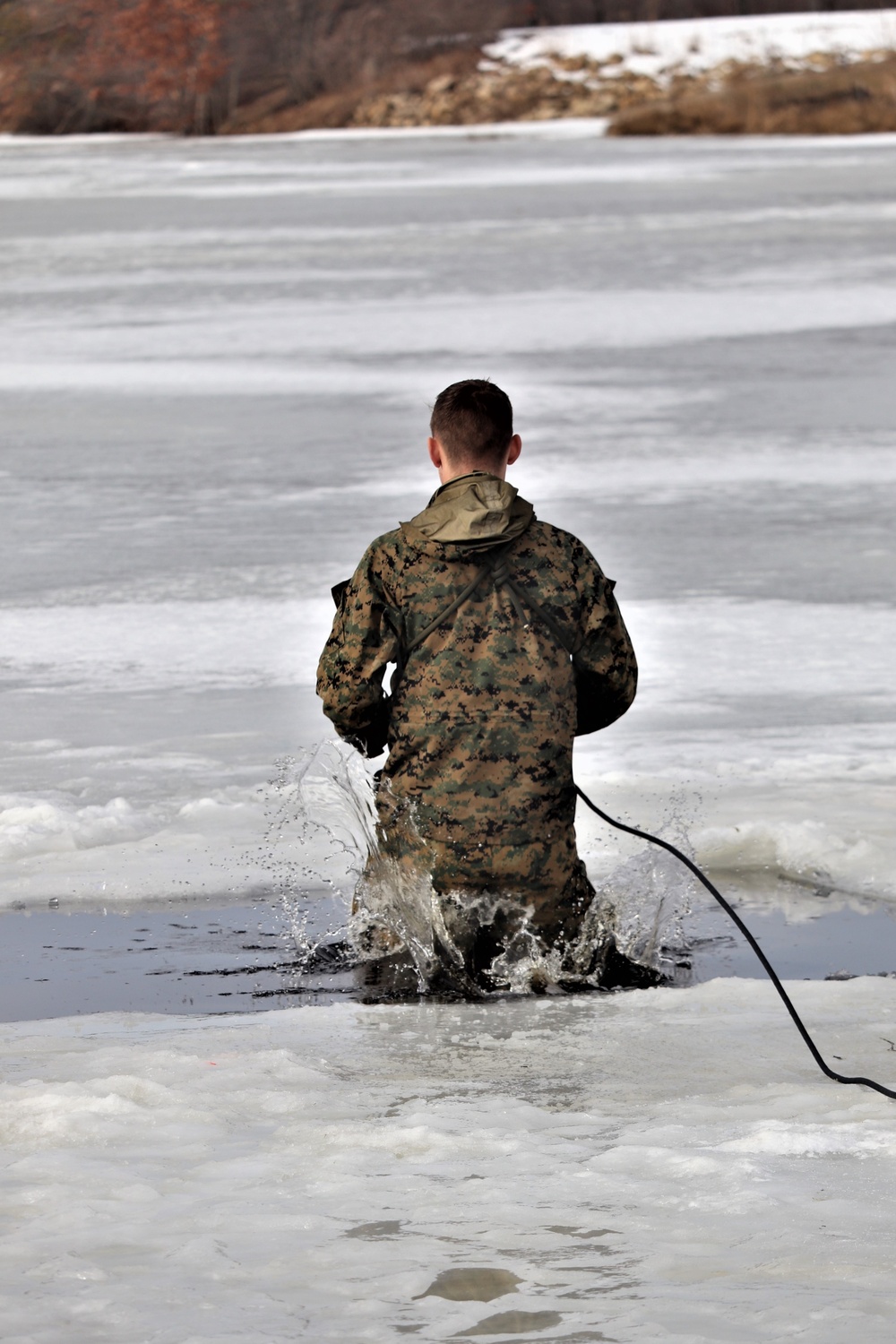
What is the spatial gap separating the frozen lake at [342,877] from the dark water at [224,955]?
0.08 ft

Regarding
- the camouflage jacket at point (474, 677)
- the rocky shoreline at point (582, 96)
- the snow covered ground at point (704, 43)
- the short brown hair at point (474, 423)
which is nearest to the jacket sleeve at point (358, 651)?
the camouflage jacket at point (474, 677)

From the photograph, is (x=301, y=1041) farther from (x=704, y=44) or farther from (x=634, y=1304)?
(x=704, y=44)

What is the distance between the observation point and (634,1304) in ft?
8.09

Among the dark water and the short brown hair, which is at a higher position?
the short brown hair

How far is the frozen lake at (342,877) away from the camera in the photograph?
260 cm

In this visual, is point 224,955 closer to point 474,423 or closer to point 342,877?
point 342,877

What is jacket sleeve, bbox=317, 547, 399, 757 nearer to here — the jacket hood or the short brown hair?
the jacket hood

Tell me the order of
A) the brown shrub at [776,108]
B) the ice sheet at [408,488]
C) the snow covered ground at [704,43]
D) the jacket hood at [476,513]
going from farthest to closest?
the snow covered ground at [704,43], the brown shrub at [776,108], the ice sheet at [408,488], the jacket hood at [476,513]

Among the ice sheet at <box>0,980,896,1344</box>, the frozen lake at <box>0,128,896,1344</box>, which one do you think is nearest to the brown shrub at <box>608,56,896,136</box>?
the frozen lake at <box>0,128,896,1344</box>

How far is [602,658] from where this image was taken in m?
3.98

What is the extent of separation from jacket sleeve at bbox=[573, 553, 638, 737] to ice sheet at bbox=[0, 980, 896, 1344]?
609 millimetres

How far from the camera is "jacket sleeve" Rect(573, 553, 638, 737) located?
3936 millimetres

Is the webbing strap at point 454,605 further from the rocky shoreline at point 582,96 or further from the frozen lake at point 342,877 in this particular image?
the rocky shoreline at point 582,96

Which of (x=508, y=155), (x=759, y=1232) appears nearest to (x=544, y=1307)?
(x=759, y=1232)
